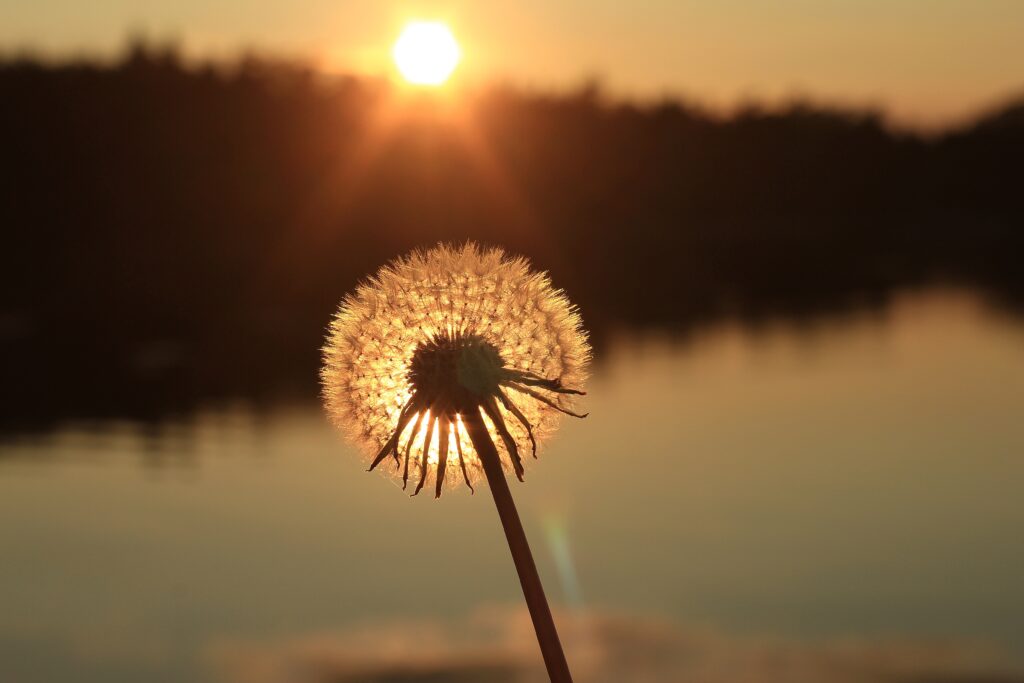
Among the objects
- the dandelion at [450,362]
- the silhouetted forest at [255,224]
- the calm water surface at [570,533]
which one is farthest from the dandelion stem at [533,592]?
the silhouetted forest at [255,224]

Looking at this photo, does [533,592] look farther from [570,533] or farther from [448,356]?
[570,533]

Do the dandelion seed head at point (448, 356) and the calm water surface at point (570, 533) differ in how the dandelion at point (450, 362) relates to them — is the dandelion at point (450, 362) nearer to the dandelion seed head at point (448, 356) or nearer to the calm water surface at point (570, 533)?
the dandelion seed head at point (448, 356)

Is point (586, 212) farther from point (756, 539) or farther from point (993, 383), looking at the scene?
point (756, 539)

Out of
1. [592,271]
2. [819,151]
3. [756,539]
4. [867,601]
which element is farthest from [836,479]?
[819,151]

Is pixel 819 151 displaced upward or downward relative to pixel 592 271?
upward

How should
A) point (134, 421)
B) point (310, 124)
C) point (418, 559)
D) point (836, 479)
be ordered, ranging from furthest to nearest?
1. point (310, 124)
2. point (134, 421)
3. point (836, 479)
4. point (418, 559)

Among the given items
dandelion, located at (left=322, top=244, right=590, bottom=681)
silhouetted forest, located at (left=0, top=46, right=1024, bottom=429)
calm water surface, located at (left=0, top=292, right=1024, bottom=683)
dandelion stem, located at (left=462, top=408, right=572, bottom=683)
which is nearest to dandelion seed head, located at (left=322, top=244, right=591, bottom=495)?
dandelion, located at (left=322, top=244, right=590, bottom=681)

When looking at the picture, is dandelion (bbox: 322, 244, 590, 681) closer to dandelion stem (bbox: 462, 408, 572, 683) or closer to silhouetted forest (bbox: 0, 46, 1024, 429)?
dandelion stem (bbox: 462, 408, 572, 683)
